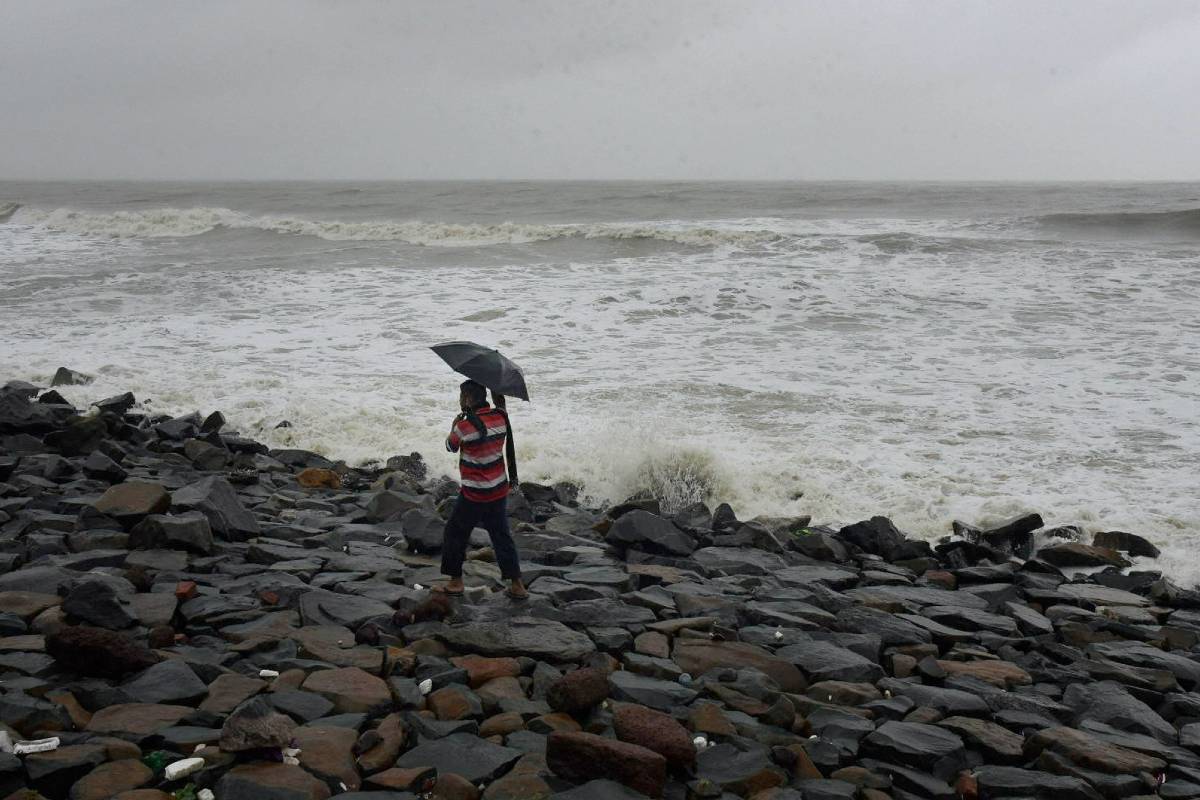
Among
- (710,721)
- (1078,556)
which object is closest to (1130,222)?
(1078,556)

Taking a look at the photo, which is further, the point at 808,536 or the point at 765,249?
the point at 765,249

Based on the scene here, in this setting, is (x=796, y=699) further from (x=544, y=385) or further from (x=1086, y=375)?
(x=1086, y=375)

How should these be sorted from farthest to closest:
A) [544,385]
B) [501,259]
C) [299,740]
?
[501,259], [544,385], [299,740]

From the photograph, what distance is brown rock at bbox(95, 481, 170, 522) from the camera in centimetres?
590

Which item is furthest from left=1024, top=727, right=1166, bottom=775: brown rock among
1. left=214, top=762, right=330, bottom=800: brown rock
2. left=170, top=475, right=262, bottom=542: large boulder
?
left=170, top=475, right=262, bottom=542: large boulder

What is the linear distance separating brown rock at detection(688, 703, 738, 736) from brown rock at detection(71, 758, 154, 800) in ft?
6.88

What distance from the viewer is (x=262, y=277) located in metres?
20.8

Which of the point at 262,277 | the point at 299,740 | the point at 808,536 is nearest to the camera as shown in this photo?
the point at 299,740

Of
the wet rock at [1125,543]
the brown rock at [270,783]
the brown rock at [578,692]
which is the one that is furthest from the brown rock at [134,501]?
the wet rock at [1125,543]

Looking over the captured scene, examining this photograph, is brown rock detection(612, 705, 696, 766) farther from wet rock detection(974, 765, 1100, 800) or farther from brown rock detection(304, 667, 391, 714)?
wet rock detection(974, 765, 1100, 800)

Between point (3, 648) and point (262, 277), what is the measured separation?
59.1ft

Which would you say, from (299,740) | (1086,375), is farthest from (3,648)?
(1086,375)

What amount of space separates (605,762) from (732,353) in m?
10.7

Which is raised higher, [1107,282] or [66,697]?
[1107,282]
